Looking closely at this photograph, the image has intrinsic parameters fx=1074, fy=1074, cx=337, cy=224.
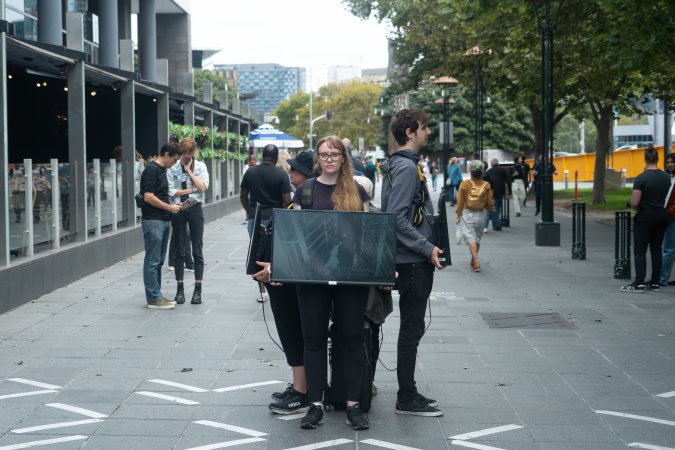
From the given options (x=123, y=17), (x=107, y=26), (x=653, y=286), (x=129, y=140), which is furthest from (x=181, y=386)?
(x=123, y=17)

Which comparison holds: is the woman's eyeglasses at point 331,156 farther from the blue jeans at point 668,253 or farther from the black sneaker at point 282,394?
the blue jeans at point 668,253

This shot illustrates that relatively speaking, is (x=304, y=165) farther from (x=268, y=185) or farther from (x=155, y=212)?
(x=155, y=212)

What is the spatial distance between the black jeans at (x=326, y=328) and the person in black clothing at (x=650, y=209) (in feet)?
24.0

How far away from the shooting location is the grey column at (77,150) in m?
14.9

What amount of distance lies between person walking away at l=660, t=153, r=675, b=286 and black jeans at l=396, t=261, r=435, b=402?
7.01 meters

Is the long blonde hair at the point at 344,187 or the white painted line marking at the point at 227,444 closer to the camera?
the white painted line marking at the point at 227,444

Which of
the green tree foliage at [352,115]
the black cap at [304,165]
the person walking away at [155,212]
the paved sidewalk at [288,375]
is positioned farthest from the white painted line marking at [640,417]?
the green tree foliage at [352,115]

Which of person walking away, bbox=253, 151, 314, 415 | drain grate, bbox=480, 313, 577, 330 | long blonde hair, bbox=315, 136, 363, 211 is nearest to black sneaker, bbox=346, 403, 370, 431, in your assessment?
person walking away, bbox=253, 151, 314, 415

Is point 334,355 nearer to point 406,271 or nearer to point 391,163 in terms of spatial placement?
point 406,271

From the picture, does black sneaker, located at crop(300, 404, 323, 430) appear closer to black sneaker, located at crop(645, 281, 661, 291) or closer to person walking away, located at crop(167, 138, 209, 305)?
person walking away, located at crop(167, 138, 209, 305)

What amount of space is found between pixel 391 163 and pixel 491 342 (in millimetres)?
3428

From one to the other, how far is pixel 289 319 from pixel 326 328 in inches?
17.4

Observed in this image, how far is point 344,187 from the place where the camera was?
21.3ft

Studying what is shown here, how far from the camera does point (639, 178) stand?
42.6 feet
